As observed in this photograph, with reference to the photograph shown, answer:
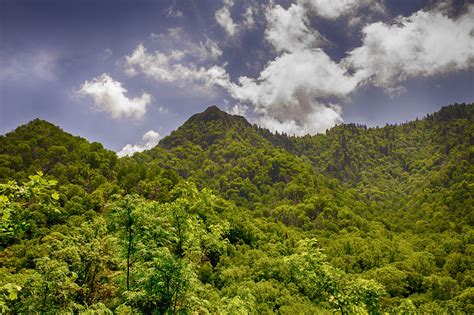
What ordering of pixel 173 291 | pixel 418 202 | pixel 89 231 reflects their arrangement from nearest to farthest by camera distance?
pixel 173 291, pixel 89 231, pixel 418 202

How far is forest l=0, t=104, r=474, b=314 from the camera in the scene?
11148mm

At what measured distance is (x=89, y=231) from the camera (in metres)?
14.9

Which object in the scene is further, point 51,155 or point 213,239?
point 51,155

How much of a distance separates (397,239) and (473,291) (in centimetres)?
4633

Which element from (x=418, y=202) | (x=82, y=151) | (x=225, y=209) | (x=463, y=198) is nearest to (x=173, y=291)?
(x=225, y=209)

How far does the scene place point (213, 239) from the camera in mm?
12836

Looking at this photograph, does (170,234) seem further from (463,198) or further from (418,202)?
(418,202)

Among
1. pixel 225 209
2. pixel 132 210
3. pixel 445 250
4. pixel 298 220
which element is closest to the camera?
pixel 132 210

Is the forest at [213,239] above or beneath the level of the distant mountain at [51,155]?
beneath

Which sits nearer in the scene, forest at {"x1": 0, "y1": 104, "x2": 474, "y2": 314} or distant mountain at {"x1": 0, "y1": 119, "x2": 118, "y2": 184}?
forest at {"x1": 0, "y1": 104, "x2": 474, "y2": 314}

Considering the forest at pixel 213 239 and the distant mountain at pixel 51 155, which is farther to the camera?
the distant mountain at pixel 51 155

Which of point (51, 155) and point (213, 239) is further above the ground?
point (51, 155)

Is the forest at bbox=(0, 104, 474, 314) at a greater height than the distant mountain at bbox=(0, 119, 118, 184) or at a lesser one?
lesser

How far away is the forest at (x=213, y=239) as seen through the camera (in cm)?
1115
